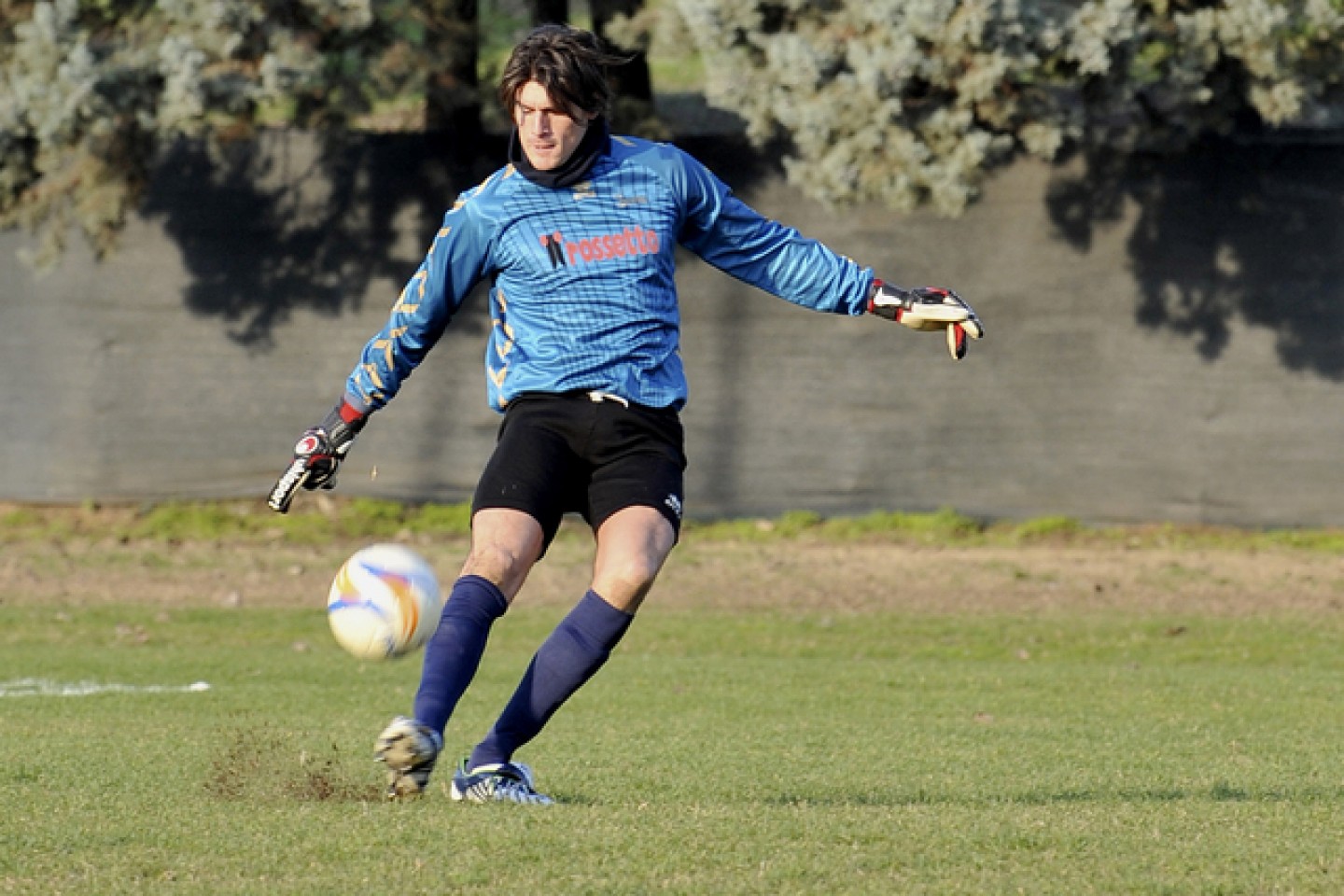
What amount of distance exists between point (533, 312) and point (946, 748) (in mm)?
2986

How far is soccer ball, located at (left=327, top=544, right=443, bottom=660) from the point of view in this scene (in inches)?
207

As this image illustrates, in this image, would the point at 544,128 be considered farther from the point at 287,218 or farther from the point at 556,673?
the point at 287,218

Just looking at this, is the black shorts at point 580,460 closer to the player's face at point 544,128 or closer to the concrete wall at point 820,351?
the player's face at point 544,128

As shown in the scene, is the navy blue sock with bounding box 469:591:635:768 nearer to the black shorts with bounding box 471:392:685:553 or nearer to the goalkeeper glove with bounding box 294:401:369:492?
the black shorts with bounding box 471:392:685:553

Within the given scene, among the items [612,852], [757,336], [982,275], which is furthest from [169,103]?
[612,852]

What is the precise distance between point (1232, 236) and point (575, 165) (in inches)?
415

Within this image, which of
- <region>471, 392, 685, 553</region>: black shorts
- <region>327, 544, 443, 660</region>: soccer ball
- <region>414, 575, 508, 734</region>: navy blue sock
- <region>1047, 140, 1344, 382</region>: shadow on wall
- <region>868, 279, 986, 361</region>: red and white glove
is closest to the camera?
<region>414, 575, 508, 734</region>: navy blue sock

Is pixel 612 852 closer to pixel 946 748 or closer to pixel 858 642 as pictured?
pixel 946 748

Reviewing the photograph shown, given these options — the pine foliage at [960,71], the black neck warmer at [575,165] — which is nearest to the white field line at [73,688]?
the black neck warmer at [575,165]

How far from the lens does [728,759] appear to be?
712 centimetres

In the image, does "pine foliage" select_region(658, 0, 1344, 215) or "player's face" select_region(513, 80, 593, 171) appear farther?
"pine foliage" select_region(658, 0, 1344, 215)

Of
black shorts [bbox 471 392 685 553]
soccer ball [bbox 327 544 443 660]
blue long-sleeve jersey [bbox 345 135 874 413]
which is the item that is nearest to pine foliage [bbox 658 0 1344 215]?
blue long-sleeve jersey [bbox 345 135 874 413]

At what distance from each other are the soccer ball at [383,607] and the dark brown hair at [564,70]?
4.46 feet

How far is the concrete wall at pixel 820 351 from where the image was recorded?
48.7ft
